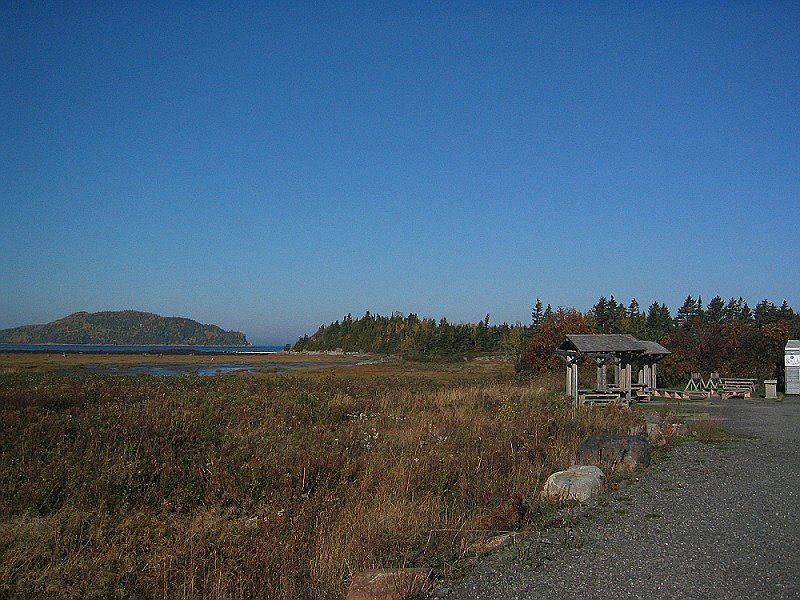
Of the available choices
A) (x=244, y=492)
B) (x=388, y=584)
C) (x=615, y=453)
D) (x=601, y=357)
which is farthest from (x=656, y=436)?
(x=388, y=584)

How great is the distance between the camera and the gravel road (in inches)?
220

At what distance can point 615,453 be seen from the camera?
11.1 m

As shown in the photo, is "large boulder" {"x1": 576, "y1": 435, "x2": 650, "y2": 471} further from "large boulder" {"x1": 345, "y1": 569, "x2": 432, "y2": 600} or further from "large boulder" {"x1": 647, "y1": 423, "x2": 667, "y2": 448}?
"large boulder" {"x1": 345, "y1": 569, "x2": 432, "y2": 600}

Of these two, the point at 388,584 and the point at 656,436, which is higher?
the point at 656,436

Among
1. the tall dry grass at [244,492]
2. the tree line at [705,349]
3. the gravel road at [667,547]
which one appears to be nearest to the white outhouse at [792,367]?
the tree line at [705,349]

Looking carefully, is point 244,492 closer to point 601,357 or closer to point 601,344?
point 601,344

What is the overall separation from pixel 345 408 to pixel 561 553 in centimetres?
1223

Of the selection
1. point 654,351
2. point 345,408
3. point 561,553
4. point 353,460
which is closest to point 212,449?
point 353,460

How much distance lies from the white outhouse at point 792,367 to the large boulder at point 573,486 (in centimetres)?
2475

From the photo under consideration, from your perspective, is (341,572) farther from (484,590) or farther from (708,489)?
(708,489)

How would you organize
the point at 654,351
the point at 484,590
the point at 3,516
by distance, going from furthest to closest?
1. the point at 654,351
2. the point at 3,516
3. the point at 484,590

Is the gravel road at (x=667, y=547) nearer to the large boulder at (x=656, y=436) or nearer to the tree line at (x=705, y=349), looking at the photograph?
the large boulder at (x=656, y=436)

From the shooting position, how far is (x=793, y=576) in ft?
19.1

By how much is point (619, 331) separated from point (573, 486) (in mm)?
64797
